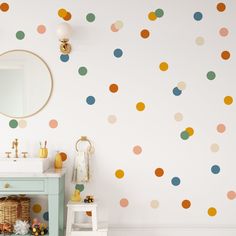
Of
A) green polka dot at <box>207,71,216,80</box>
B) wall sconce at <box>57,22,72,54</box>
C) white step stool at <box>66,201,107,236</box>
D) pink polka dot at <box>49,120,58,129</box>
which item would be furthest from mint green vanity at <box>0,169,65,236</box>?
green polka dot at <box>207,71,216,80</box>

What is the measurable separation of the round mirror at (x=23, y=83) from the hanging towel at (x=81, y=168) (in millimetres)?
536

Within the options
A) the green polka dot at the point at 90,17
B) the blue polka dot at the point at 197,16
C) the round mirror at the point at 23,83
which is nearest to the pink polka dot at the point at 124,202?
the round mirror at the point at 23,83

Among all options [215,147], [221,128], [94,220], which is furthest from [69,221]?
[221,128]

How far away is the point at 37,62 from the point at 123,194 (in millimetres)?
1346

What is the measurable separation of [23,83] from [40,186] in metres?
0.93

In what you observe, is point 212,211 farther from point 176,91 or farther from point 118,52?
point 118,52

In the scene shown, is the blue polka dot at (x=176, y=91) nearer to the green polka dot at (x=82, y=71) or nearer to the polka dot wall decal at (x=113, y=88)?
the polka dot wall decal at (x=113, y=88)

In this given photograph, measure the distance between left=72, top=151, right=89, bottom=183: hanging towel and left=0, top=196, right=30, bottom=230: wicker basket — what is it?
0.44m

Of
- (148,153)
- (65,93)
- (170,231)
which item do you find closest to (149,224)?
(170,231)

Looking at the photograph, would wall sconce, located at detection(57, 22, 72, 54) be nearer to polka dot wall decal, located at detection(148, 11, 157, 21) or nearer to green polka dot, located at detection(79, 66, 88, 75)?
green polka dot, located at detection(79, 66, 88, 75)

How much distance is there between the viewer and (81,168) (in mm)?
3580

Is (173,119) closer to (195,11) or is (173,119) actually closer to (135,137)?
(135,137)

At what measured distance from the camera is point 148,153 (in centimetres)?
370

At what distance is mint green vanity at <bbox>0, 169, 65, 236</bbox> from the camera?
3.25 m
